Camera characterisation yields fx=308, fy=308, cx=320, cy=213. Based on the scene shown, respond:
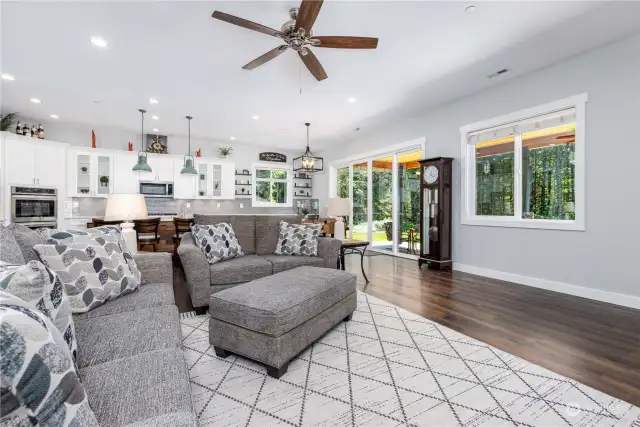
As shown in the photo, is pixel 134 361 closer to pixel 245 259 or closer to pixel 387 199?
pixel 245 259

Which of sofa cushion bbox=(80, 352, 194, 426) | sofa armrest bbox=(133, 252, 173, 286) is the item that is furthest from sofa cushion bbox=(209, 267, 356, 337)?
sofa cushion bbox=(80, 352, 194, 426)

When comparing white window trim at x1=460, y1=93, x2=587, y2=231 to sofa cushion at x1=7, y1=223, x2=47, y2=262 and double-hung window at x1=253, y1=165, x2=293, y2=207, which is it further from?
double-hung window at x1=253, y1=165, x2=293, y2=207

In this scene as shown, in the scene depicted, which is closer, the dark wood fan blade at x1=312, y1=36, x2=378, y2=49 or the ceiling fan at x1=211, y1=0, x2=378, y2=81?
the ceiling fan at x1=211, y1=0, x2=378, y2=81

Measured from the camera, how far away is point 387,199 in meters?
6.78

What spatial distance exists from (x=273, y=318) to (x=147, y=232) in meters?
3.92

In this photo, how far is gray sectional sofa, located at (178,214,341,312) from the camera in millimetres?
2922

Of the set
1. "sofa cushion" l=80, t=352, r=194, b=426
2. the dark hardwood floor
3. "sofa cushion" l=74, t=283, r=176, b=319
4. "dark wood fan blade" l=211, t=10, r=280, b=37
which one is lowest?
the dark hardwood floor

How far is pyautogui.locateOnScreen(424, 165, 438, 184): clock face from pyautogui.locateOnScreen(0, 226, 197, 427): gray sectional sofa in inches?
171

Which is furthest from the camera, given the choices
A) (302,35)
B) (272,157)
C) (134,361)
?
(272,157)

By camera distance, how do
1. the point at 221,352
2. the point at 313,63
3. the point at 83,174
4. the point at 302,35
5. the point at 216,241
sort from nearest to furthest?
the point at 221,352, the point at 302,35, the point at 313,63, the point at 216,241, the point at 83,174

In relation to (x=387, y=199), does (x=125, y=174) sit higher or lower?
higher

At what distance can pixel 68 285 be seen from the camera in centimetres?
169

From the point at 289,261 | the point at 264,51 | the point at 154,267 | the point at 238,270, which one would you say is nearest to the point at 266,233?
the point at 289,261

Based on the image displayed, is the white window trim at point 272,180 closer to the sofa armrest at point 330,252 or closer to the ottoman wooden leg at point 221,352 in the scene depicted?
the sofa armrest at point 330,252
